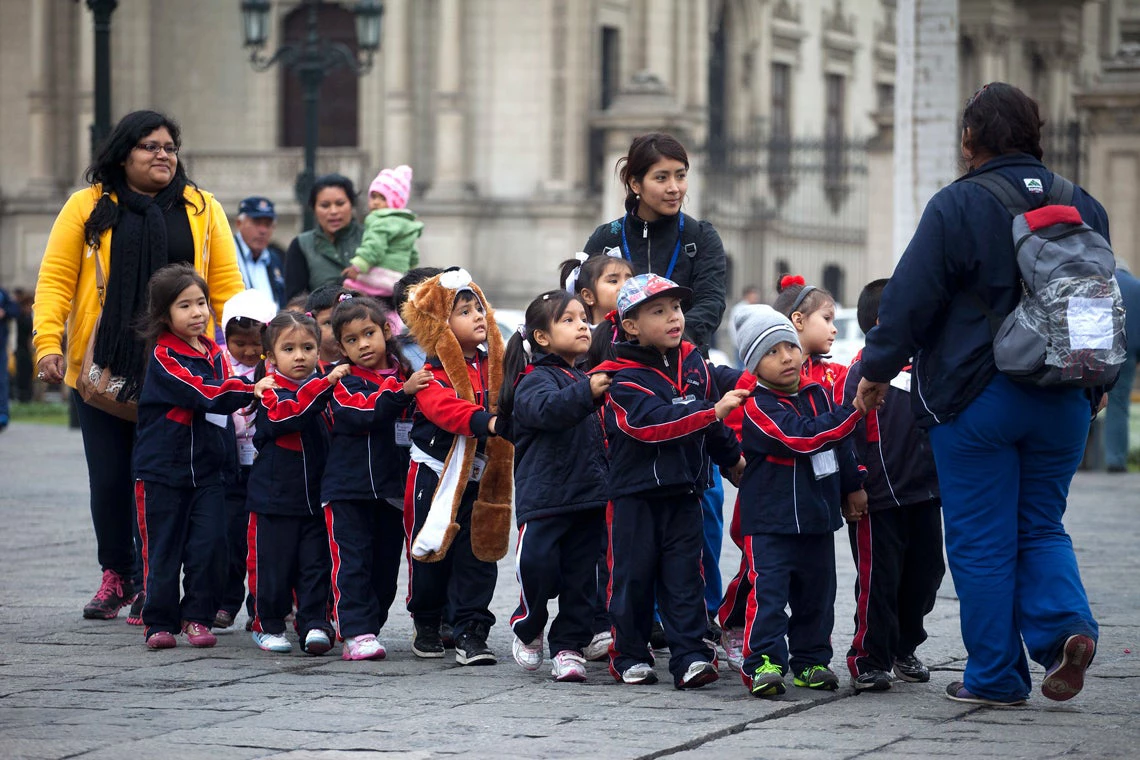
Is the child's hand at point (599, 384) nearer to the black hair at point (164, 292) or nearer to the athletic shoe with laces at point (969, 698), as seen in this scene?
the athletic shoe with laces at point (969, 698)

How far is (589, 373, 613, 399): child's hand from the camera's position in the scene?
22.1 feet

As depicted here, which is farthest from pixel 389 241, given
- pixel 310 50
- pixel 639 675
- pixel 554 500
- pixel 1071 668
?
pixel 310 50

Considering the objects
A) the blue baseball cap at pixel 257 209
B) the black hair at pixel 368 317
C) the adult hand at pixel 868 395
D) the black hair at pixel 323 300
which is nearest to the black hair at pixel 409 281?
the black hair at pixel 368 317

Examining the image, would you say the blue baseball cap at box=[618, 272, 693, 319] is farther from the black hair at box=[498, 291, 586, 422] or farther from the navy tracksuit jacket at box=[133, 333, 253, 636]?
the navy tracksuit jacket at box=[133, 333, 253, 636]

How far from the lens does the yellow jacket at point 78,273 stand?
828cm

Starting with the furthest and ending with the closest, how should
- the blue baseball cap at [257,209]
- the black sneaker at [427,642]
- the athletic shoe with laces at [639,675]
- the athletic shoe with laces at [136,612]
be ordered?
the blue baseball cap at [257,209]
the athletic shoe with laces at [136,612]
the black sneaker at [427,642]
the athletic shoe with laces at [639,675]

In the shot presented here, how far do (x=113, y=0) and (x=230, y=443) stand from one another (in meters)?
7.04

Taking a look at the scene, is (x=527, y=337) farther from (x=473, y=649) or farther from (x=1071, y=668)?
(x=1071, y=668)

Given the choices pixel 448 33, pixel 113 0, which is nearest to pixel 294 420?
pixel 113 0

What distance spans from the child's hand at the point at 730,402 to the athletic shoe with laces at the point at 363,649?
1735 millimetres

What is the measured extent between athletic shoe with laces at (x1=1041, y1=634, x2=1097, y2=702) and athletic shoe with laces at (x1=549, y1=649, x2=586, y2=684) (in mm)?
1599

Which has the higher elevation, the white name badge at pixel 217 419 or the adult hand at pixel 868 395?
the adult hand at pixel 868 395

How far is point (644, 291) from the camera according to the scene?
22.3 feet

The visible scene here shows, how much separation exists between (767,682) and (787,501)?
1.95ft
